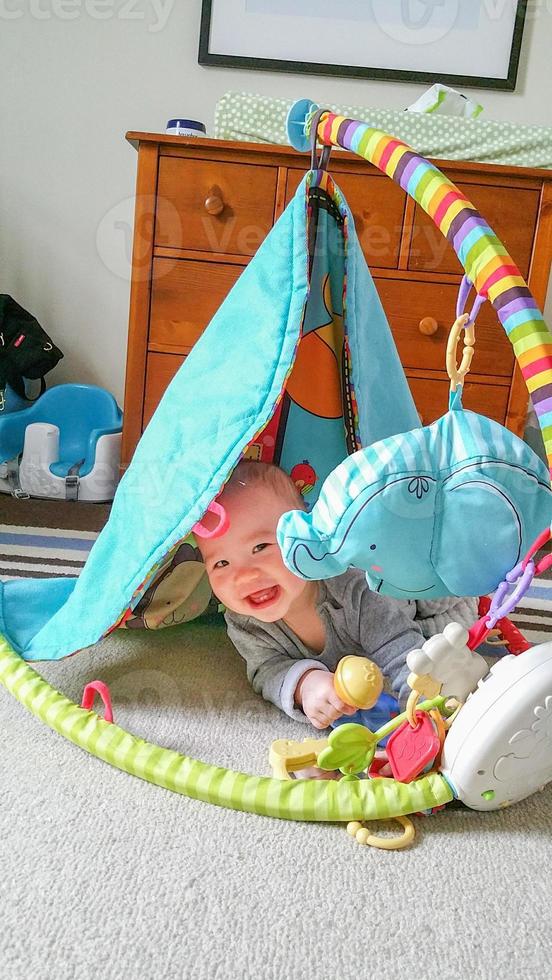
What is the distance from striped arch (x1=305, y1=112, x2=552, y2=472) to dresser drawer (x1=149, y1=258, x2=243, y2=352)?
0.94m

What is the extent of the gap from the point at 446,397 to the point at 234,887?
51.5 inches

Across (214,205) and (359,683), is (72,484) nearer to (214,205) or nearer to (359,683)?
(214,205)

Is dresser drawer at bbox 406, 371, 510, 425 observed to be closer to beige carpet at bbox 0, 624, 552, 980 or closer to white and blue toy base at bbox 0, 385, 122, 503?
white and blue toy base at bbox 0, 385, 122, 503

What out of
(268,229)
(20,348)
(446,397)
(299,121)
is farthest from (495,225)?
(20,348)

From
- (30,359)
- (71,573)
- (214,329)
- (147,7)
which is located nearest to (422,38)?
(147,7)

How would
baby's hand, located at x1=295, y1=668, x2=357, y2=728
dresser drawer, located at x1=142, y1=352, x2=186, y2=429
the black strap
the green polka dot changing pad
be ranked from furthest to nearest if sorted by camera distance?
the black strap < dresser drawer, located at x1=142, y1=352, x2=186, y2=429 < the green polka dot changing pad < baby's hand, located at x1=295, y1=668, x2=357, y2=728

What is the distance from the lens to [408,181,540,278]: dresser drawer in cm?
168

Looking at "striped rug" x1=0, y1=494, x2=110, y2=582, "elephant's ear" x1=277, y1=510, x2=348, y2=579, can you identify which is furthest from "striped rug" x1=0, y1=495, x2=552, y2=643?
"elephant's ear" x1=277, y1=510, x2=348, y2=579

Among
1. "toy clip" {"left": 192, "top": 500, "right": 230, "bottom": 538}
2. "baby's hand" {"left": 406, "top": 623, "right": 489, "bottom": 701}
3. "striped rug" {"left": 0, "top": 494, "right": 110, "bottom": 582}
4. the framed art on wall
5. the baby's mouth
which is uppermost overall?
the framed art on wall

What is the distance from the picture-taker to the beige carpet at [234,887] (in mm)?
568

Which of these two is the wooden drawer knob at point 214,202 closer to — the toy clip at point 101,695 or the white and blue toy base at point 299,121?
the white and blue toy base at point 299,121

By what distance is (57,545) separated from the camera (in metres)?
1.53

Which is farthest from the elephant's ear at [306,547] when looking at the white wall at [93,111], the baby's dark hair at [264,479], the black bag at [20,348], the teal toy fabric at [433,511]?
the white wall at [93,111]

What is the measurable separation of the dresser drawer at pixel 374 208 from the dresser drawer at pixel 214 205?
0.06 metres
